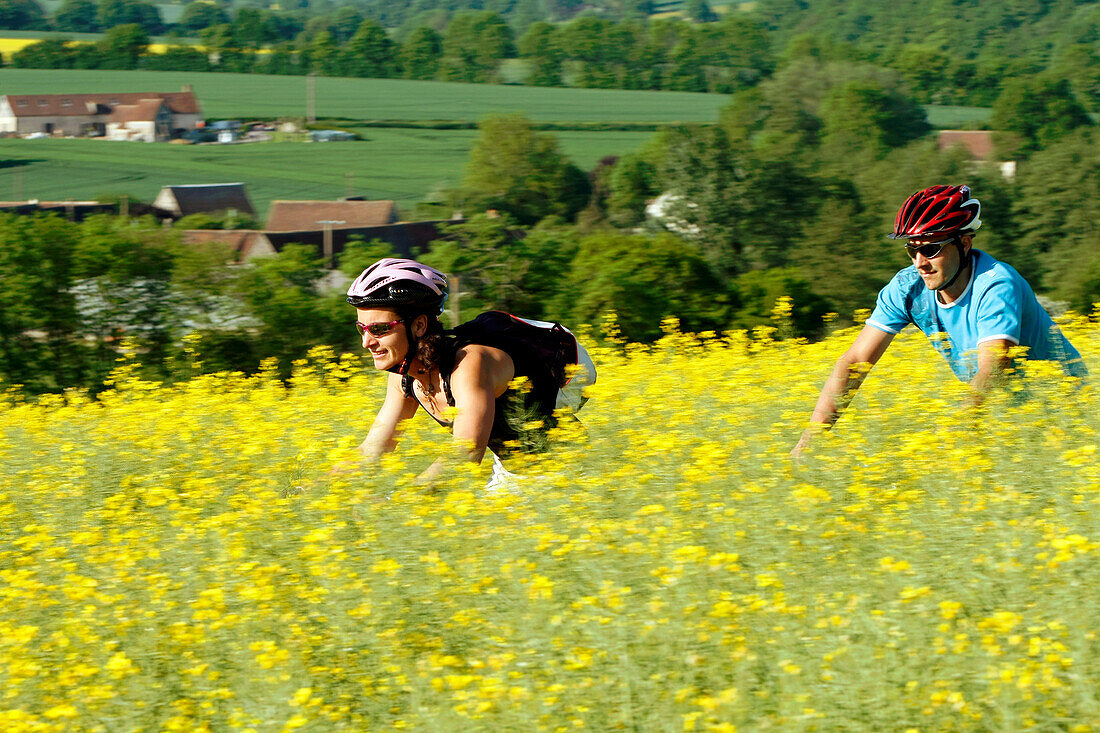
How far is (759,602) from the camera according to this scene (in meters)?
3.63

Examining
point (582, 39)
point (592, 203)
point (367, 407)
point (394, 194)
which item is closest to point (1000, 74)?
point (582, 39)

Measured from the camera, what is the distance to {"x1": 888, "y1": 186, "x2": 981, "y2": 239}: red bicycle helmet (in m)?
4.68

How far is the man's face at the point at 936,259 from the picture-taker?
467 cm

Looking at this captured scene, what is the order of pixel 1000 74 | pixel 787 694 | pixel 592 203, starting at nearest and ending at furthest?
pixel 787 694
pixel 592 203
pixel 1000 74

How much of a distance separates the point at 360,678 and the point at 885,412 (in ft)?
9.55

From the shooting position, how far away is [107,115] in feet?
260

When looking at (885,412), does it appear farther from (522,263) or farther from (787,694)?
(522,263)

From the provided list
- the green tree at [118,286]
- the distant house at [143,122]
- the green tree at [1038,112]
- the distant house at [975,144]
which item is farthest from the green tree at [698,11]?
the green tree at [118,286]

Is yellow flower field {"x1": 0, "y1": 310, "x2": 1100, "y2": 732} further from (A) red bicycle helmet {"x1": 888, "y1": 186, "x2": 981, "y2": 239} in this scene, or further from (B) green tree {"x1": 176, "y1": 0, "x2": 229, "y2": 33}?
Answer: (B) green tree {"x1": 176, "y1": 0, "x2": 229, "y2": 33}

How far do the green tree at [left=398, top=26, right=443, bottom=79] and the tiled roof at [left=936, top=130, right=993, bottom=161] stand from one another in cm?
4265

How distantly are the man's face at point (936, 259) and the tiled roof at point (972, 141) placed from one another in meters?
68.4

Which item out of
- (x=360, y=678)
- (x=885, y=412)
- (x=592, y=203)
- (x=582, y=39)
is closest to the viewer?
(x=360, y=678)

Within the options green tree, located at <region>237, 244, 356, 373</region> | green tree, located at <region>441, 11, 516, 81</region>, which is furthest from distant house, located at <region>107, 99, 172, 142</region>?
green tree, located at <region>237, 244, 356, 373</region>

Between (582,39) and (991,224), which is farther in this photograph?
(582,39)
